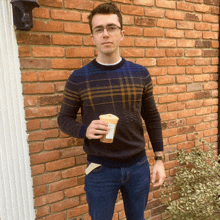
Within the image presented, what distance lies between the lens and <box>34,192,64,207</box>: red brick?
77.1 inches

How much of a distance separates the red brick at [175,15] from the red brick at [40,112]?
1705 mm

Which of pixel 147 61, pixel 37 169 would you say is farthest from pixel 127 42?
pixel 37 169

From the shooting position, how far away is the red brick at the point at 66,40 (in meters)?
1.86

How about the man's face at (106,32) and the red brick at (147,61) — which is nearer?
the man's face at (106,32)

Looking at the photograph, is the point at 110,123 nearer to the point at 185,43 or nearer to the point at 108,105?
the point at 108,105

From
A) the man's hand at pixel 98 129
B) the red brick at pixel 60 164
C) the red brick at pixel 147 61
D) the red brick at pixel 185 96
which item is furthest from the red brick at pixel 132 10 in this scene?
the red brick at pixel 60 164

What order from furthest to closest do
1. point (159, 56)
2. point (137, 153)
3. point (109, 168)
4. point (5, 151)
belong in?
1. point (159, 56)
2. point (5, 151)
3. point (137, 153)
4. point (109, 168)

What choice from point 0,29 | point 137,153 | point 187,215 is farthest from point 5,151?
point 187,215

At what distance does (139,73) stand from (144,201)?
3.56ft

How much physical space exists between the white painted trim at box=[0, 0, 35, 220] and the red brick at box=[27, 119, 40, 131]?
0.04m

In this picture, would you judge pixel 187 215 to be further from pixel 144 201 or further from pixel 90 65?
pixel 90 65

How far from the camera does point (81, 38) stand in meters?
1.97

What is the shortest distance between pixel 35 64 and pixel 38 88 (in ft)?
0.70

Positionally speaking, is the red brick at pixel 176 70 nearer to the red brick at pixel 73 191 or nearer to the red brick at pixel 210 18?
the red brick at pixel 210 18
